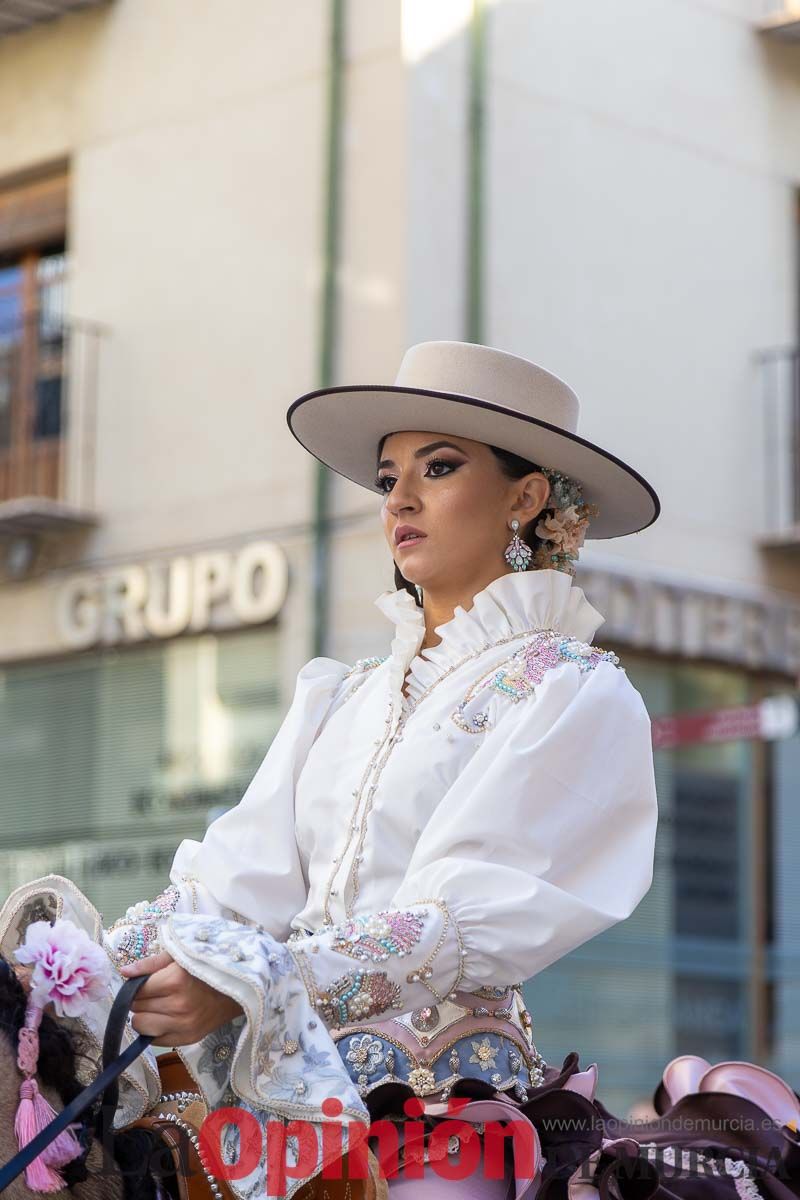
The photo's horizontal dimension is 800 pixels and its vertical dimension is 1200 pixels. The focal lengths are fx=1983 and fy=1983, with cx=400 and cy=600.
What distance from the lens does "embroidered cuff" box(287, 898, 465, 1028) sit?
2754mm

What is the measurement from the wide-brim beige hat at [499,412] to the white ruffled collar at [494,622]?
0.59 feet

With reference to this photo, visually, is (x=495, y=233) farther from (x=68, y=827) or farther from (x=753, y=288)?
(x=68, y=827)

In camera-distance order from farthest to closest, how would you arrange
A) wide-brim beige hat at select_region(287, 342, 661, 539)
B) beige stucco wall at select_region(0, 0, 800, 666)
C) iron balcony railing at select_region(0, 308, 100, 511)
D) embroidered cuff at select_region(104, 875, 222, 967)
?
iron balcony railing at select_region(0, 308, 100, 511) < beige stucco wall at select_region(0, 0, 800, 666) < wide-brim beige hat at select_region(287, 342, 661, 539) < embroidered cuff at select_region(104, 875, 222, 967)

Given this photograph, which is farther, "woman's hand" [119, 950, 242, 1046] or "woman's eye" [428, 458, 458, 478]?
"woman's eye" [428, 458, 458, 478]

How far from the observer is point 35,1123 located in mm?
2502

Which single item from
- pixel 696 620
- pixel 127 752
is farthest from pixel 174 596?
pixel 696 620

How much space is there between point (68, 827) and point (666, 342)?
430cm

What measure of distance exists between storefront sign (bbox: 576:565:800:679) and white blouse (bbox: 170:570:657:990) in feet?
22.0

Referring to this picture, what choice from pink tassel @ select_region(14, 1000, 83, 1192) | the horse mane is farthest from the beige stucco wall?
pink tassel @ select_region(14, 1000, 83, 1192)

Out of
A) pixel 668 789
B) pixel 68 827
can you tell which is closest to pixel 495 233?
pixel 668 789

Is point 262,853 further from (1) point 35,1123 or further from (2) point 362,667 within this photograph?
(1) point 35,1123

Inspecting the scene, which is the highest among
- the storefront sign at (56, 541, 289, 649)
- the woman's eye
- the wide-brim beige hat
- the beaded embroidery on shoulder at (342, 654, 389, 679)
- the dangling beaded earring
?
the storefront sign at (56, 541, 289, 649)

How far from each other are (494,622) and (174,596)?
7279mm

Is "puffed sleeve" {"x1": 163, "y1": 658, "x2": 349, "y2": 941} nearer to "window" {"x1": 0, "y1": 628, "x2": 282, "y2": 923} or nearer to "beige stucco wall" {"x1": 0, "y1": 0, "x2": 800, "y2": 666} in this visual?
"beige stucco wall" {"x1": 0, "y1": 0, "x2": 800, "y2": 666}
